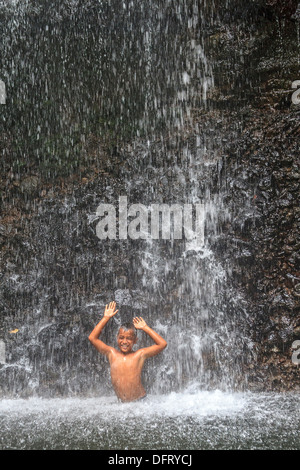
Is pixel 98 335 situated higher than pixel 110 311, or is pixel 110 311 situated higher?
pixel 110 311

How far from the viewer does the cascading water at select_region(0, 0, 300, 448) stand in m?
4.98

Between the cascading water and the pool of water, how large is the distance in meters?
0.18

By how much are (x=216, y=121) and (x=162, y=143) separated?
0.74 meters

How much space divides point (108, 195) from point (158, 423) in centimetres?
292

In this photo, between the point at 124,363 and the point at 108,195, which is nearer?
the point at 124,363

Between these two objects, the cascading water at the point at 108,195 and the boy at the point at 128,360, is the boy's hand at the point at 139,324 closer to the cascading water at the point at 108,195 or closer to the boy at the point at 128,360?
the boy at the point at 128,360

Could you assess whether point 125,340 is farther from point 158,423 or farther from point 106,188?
point 106,188

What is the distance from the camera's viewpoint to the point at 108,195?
552 cm

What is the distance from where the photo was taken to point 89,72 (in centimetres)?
605

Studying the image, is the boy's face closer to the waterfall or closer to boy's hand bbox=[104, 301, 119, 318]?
boy's hand bbox=[104, 301, 119, 318]

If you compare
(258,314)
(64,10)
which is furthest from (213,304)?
(64,10)

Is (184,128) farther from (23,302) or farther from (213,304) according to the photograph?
(23,302)

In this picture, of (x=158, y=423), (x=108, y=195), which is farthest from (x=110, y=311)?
(x=108, y=195)

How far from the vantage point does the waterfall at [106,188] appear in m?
5.02
